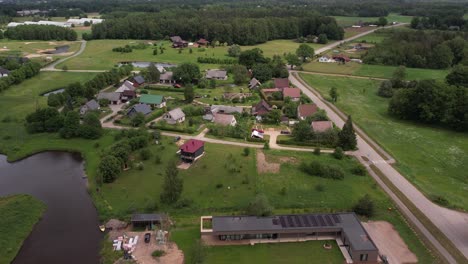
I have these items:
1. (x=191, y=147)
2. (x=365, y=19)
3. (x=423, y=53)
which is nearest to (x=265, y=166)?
(x=191, y=147)

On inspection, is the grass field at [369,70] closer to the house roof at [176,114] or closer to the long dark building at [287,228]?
→ the house roof at [176,114]

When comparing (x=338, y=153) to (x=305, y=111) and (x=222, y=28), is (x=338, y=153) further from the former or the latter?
(x=222, y=28)

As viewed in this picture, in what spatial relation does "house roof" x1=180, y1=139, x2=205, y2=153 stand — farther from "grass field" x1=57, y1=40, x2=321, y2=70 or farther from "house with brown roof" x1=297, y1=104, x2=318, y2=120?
"grass field" x1=57, y1=40, x2=321, y2=70

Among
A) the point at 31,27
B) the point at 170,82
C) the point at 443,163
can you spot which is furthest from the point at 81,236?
the point at 31,27

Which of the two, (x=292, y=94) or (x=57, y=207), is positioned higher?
(x=292, y=94)

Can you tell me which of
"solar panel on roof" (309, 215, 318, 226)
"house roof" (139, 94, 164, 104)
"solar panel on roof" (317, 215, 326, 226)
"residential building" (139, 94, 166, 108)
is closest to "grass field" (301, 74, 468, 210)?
"solar panel on roof" (317, 215, 326, 226)
